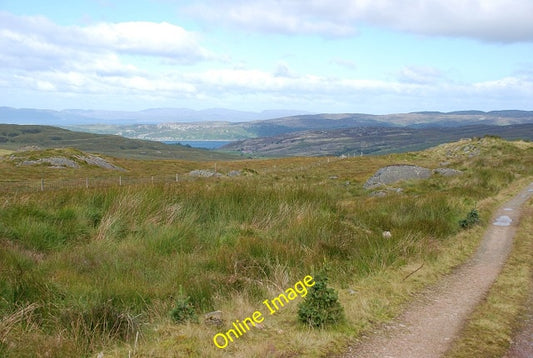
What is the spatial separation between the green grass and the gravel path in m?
0.27

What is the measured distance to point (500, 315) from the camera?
6.12m

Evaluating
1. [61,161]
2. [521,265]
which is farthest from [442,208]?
[61,161]

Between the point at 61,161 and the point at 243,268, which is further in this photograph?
the point at 61,161

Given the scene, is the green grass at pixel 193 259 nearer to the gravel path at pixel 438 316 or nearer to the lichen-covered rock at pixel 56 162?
the gravel path at pixel 438 316

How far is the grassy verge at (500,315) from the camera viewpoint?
16.8 feet

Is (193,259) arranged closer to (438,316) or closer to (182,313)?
(182,313)

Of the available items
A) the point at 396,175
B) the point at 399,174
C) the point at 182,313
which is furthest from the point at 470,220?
the point at 399,174

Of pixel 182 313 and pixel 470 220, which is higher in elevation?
pixel 182 313

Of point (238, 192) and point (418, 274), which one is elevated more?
point (238, 192)

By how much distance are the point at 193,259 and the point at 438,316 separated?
391 centimetres

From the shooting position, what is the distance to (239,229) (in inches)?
383

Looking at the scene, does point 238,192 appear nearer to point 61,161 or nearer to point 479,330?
point 479,330

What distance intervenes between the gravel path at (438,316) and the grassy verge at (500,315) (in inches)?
5.0

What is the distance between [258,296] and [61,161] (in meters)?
67.5
